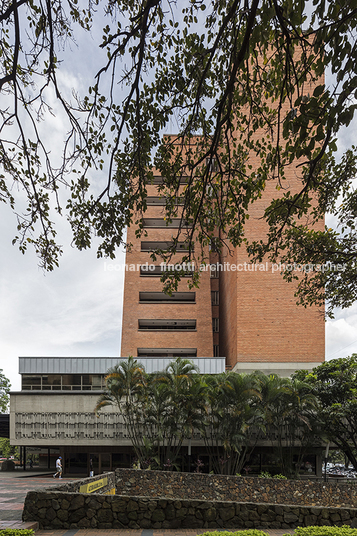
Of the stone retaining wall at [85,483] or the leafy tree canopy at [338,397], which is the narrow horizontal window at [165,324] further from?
the stone retaining wall at [85,483]

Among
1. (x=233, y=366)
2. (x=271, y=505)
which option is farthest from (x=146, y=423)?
(x=271, y=505)

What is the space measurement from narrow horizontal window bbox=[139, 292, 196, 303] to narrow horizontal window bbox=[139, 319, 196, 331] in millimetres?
1902

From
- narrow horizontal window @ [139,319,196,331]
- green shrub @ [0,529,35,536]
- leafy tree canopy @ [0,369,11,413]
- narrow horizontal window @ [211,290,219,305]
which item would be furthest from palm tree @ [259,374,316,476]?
leafy tree canopy @ [0,369,11,413]

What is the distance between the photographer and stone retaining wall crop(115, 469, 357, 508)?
15.6m

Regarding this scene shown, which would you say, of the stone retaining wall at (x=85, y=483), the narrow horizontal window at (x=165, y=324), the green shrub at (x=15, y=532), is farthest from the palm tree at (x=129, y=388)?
the green shrub at (x=15, y=532)

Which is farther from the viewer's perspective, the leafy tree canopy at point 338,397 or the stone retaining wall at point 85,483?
the leafy tree canopy at point 338,397

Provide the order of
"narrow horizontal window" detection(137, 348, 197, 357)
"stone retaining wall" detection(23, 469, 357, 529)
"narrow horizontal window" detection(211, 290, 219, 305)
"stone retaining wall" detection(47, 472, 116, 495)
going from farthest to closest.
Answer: "narrow horizontal window" detection(211, 290, 219, 305) < "narrow horizontal window" detection(137, 348, 197, 357) < "stone retaining wall" detection(47, 472, 116, 495) < "stone retaining wall" detection(23, 469, 357, 529)

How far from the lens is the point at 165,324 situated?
1537 inches

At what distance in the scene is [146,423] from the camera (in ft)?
78.2

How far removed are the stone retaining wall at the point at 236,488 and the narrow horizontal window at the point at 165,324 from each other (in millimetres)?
19489

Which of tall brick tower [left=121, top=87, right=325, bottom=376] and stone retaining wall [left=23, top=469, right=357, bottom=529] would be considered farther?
tall brick tower [left=121, top=87, right=325, bottom=376]

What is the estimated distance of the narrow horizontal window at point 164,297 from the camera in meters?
37.7

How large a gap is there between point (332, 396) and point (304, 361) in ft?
25.3

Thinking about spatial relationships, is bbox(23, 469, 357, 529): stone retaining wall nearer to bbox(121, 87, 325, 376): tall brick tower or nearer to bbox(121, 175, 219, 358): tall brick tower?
bbox(121, 87, 325, 376): tall brick tower
